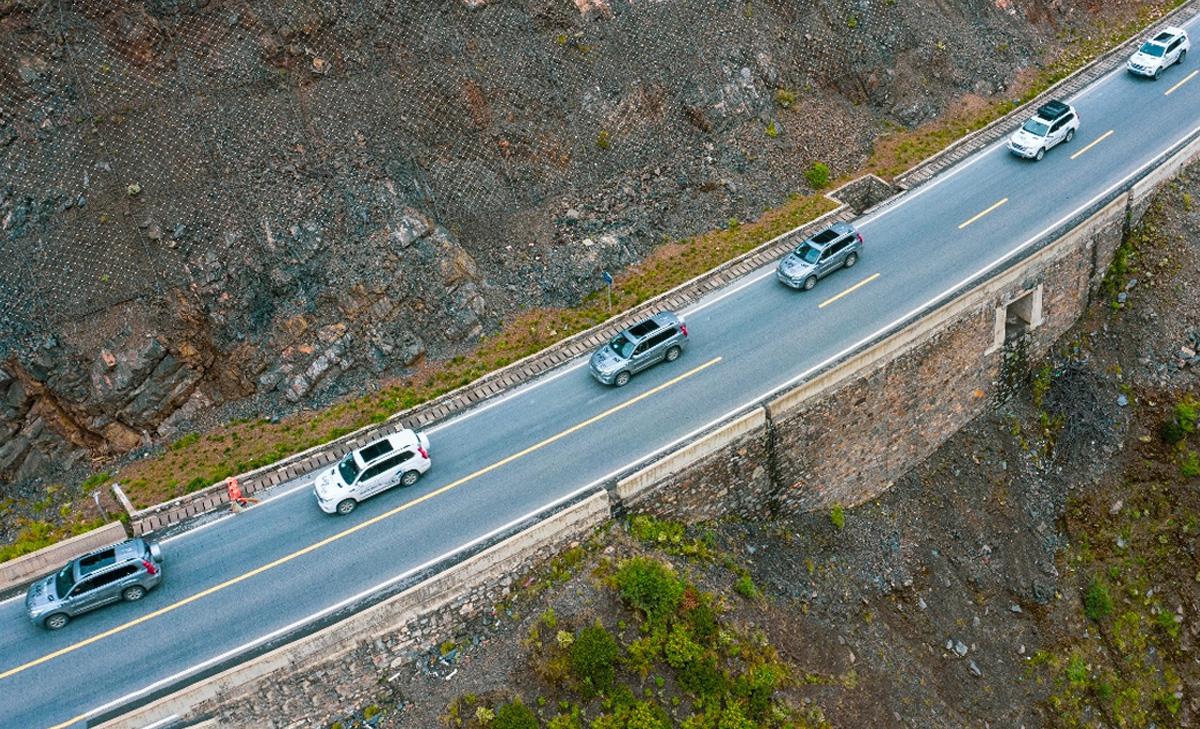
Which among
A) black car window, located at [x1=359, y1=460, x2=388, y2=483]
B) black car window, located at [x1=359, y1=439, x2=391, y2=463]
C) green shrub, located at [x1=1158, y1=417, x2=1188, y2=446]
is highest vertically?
black car window, located at [x1=359, y1=439, x2=391, y2=463]

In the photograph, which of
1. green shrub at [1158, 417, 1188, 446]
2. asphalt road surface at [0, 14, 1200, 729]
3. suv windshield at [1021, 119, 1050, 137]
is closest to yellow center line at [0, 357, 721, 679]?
asphalt road surface at [0, 14, 1200, 729]

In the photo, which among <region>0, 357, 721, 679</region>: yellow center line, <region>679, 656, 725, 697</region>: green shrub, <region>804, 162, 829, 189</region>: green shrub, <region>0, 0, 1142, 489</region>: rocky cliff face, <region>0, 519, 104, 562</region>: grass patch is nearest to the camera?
<region>0, 357, 721, 679</region>: yellow center line

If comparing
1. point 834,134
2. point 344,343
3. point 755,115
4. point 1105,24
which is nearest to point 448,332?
point 344,343

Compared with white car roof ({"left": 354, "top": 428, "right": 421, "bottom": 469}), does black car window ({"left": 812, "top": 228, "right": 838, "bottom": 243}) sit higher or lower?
lower

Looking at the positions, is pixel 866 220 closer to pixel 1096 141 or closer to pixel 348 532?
pixel 1096 141

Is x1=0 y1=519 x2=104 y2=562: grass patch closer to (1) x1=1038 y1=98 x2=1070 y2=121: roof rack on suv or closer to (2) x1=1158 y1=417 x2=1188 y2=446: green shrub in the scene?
(2) x1=1158 y1=417 x2=1188 y2=446: green shrub
